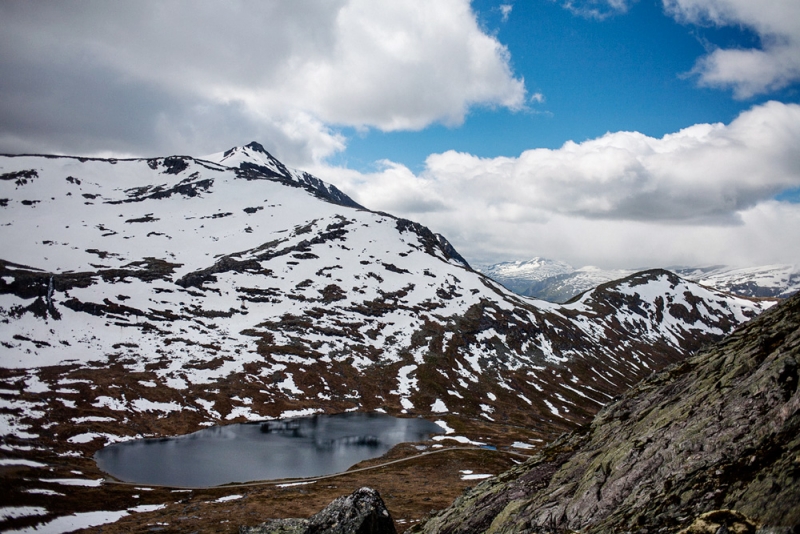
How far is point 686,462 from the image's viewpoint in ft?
51.8

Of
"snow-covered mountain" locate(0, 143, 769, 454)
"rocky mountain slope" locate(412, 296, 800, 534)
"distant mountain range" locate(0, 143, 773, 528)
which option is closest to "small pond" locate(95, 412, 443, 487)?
"distant mountain range" locate(0, 143, 773, 528)

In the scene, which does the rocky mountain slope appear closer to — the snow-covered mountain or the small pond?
the small pond

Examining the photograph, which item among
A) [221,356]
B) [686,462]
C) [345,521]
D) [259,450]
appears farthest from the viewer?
[221,356]

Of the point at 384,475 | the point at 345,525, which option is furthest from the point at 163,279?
the point at 345,525

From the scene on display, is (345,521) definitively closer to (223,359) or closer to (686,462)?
(686,462)

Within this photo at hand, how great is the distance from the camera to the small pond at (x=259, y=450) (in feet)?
252

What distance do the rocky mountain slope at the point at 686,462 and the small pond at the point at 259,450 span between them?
65.3 metres

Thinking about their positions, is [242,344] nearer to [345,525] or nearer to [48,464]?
[48,464]

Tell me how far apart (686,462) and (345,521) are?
59.4 feet

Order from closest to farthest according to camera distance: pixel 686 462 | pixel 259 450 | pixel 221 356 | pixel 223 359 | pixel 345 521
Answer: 1. pixel 686 462
2. pixel 345 521
3. pixel 259 450
4. pixel 223 359
5. pixel 221 356

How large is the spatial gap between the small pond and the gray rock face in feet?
191

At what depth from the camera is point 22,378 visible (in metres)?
101

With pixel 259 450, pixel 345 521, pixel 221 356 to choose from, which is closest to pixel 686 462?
pixel 345 521

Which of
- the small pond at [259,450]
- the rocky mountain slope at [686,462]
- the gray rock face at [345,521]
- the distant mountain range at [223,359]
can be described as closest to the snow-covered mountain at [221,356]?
the distant mountain range at [223,359]
